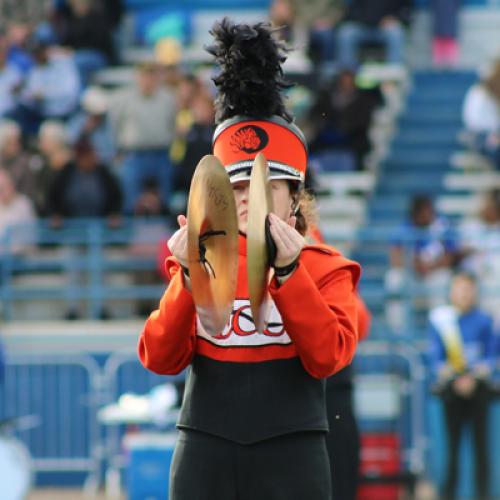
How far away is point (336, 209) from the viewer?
13945mm

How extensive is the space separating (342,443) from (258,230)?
87.8 inches

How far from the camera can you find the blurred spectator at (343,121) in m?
13.7

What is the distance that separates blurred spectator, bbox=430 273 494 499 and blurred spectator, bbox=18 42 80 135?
Answer: 20.1 feet

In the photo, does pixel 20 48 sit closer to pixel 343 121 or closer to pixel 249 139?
pixel 343 121

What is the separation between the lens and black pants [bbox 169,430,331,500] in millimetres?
4027

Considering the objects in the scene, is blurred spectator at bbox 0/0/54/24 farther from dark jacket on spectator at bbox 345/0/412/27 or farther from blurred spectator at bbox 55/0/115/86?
dark jacket on spectator at bbox 345/0/412/27

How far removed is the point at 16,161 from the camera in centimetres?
1316

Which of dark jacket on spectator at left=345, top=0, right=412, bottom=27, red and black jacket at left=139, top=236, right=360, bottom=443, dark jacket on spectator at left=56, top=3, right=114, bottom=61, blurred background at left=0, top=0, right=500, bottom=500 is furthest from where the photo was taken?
dark jacket on spectator at left=56, top=3, right=114, bottom=61

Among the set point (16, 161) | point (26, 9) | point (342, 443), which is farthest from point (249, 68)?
point (26, 9)

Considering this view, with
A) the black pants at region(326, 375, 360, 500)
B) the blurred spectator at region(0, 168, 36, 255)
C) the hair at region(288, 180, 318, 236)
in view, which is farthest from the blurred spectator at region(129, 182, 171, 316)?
the hair at region(288, 180, 318, 236)

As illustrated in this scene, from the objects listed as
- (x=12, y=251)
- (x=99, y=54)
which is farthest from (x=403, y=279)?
(x=99, y=54)

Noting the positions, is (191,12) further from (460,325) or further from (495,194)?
(460,325)

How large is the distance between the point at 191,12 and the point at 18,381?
25.6ft

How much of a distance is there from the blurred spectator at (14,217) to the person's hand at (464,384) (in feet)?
13.5
